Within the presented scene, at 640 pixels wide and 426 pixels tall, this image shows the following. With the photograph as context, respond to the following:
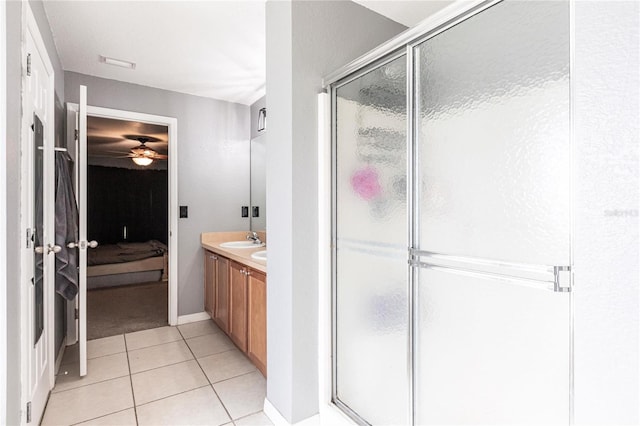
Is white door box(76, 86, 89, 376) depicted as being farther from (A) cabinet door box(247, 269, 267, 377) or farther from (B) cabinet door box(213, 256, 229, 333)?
(A) cabinet door box(247, 269, 267, 377)

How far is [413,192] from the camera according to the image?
1.33 m

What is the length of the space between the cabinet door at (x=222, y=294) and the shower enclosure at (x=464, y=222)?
1480 mm

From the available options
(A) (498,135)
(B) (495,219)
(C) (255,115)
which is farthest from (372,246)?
(C) (255,115)

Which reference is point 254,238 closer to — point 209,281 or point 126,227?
point 209,281

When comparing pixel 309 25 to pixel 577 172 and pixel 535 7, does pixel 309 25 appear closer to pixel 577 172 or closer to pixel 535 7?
pixel 535 7

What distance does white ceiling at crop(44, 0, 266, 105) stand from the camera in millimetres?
2021

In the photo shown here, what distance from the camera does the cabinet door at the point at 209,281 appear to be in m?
3.18

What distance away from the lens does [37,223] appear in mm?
1717

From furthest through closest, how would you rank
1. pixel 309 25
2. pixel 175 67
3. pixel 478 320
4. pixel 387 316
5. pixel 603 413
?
pixel 175 67 < pixel 309 25 < pixel 387 316 < pixel 478 320 < pixel 603 413

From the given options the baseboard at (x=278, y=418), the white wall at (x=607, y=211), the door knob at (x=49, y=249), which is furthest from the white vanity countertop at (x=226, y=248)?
the white wall at (x=607, y=211)

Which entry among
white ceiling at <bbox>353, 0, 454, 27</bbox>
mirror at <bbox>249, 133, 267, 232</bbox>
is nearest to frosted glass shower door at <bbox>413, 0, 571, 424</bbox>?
white ceiling at <bbox>353, 0, 454, 27</bbox>

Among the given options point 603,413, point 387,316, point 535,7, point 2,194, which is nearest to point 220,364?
point 387,316

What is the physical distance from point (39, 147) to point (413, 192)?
202cm

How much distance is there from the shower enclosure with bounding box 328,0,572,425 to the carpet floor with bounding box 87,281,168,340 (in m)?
2.60
